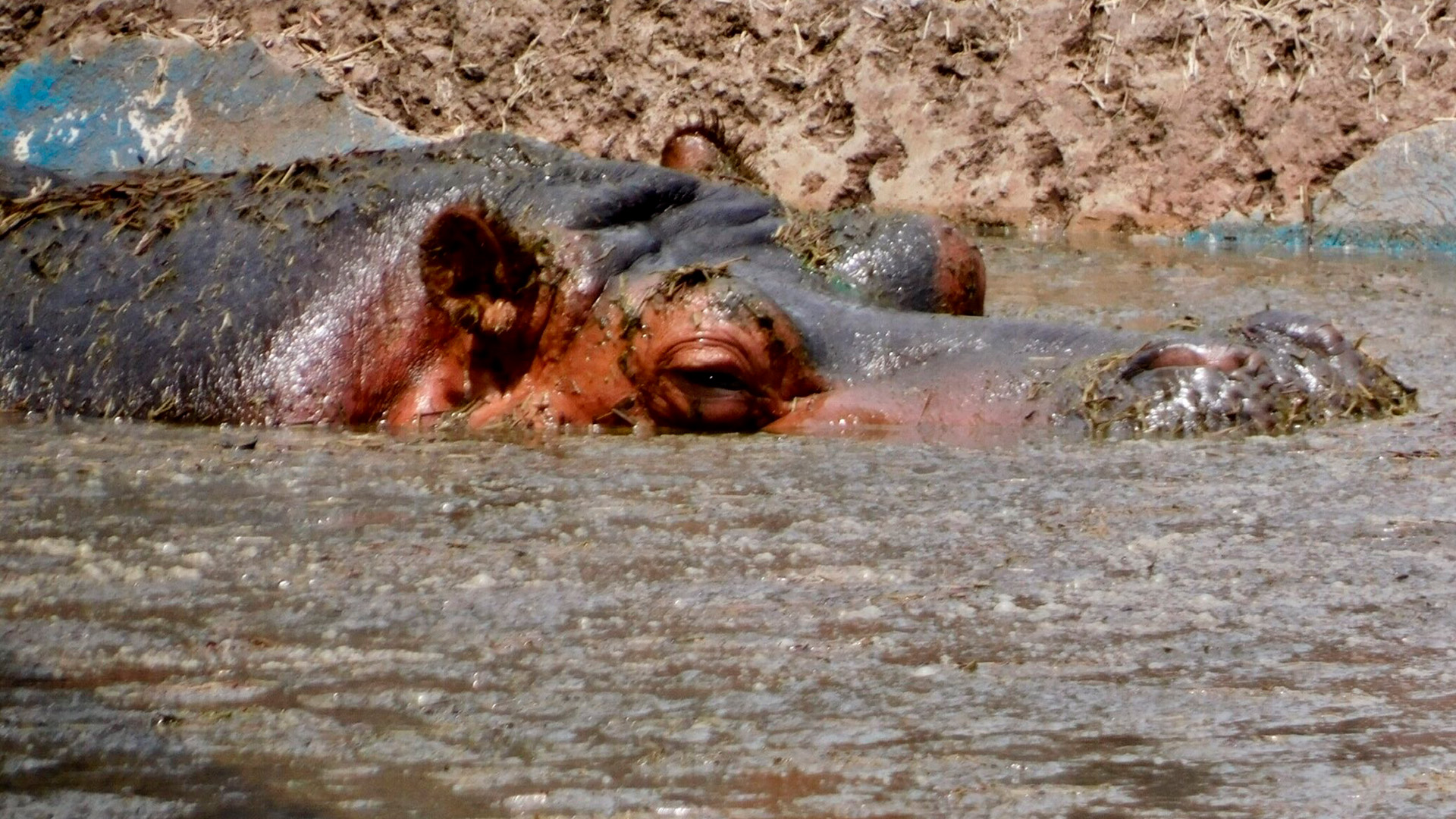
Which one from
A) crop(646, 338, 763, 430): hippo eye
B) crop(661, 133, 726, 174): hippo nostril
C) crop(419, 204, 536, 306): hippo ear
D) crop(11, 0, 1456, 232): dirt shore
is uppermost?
crop(11, 0, 1456, 232): dirt shore

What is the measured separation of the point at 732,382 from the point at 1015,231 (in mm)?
5331

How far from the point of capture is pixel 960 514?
3.46 metres

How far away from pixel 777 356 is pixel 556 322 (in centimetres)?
58

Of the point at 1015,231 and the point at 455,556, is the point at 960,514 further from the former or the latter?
the point at 1015,231

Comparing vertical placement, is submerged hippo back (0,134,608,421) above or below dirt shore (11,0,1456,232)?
below

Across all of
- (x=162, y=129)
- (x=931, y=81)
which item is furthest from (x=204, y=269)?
(x=931, y=81)

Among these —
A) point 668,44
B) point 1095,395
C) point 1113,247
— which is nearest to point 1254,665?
point 1095,395

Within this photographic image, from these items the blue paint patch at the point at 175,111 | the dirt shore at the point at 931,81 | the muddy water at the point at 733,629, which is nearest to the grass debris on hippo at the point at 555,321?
the muddy water at the point at 733,629

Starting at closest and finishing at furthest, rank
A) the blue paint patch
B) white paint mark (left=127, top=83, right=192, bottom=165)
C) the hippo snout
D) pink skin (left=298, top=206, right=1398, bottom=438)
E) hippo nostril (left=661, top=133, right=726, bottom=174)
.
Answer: the hippo snout
pink skin (left=298, top=206, right=1398, bottom=438)
hippo nostril (left=661, top=133, right=726, bottom=174)
the blue paint patch
white paint mark (left=127, top=83, right=192, bottom=165)

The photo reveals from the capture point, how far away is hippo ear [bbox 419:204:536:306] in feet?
15.4

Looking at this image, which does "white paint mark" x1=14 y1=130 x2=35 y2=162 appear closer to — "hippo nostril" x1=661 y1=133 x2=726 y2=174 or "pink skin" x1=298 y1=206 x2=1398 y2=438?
"hippo nostril" x1=661 y1=133 x2=726 y2=174

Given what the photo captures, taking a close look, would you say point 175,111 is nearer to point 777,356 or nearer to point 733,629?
point 777,356

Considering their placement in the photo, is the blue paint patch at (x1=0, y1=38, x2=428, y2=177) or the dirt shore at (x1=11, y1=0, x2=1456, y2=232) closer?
the blue paint patch at (x1=0, y1=38, x2=428, y2=177)

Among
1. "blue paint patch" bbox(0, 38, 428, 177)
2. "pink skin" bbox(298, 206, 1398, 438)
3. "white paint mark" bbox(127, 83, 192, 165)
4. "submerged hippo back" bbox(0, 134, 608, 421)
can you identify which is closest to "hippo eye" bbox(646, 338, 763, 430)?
"pink skin" bbox(298, 206, 1398, 438)
